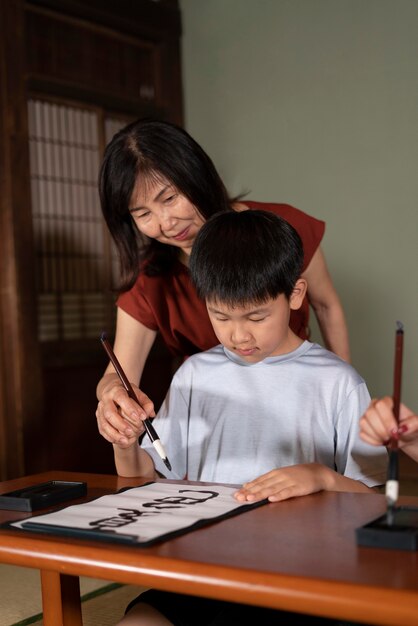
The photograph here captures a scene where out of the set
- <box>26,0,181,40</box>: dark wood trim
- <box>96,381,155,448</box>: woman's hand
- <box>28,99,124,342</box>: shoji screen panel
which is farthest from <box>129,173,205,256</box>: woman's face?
<box>26,0,181,40</box>: dark wood trim

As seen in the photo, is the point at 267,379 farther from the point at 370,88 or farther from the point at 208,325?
the point at 370,88

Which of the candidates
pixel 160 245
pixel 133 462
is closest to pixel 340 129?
pixel 160 245

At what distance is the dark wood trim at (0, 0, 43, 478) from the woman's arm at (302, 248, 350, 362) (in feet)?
5.52

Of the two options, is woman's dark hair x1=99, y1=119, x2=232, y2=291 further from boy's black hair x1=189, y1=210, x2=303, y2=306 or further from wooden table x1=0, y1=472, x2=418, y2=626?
wooden table x1=0, y1=472, x2=418, y2=626

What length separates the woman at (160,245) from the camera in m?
1.90

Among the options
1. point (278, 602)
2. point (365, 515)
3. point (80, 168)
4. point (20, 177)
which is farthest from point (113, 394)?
point (80, 168)

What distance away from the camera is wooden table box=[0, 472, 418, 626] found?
2.61 ft

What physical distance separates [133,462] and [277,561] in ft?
2.19

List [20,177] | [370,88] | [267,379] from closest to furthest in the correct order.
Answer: [267,379] < [20,177] < [370,88]

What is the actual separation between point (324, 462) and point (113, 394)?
0.42 m

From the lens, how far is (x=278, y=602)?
82cm

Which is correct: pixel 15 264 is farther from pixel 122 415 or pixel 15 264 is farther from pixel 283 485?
pixel 283 485

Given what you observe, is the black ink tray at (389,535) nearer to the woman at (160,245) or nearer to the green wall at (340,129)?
the woman at (160,245)

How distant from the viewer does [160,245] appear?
2170 millimetres
